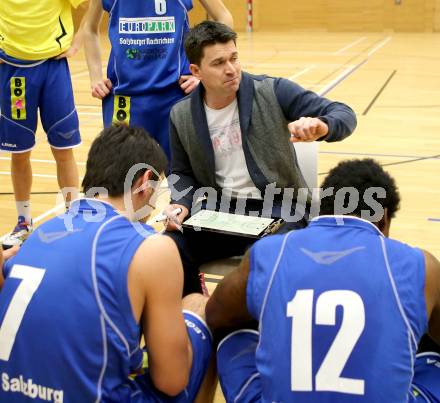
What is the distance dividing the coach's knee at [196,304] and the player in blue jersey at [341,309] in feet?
1.45

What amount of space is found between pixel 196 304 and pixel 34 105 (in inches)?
96.9

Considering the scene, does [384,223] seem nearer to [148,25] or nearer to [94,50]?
[148,25]

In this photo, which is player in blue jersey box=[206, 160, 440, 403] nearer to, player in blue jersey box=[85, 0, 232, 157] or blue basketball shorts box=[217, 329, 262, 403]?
blue basketball shorts box=[217, 329, 262, 403]

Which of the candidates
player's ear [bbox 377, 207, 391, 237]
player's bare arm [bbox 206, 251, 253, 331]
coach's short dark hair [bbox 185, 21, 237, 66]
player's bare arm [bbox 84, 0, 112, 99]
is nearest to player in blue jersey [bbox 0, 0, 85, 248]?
player's bare arm [bbox 84, 0, 112, 99]

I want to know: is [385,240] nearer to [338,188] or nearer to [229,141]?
[338,188]

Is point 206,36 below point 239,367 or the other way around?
the other way around

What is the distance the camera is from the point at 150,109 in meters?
3.81

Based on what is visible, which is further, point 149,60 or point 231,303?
point 149,60

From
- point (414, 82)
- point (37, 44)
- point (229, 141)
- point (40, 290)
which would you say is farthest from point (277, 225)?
point (414, 82)

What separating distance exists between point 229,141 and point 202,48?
0.46 meters

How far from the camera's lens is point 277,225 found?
3.04m

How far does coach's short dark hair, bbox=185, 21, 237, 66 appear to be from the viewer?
3.25 m

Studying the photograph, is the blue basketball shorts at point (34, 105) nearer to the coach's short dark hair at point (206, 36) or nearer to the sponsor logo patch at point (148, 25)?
the sponsor logo patch at point (148, 25)

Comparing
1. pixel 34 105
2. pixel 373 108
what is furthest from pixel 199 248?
pixel 373 108
